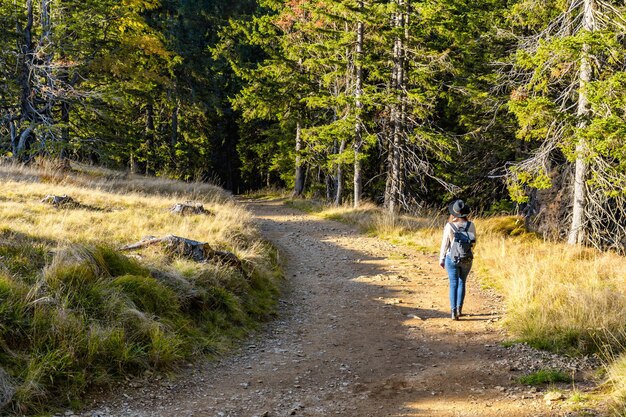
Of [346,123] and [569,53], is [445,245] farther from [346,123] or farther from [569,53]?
[346,123]

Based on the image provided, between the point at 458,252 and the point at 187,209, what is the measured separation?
7900mm

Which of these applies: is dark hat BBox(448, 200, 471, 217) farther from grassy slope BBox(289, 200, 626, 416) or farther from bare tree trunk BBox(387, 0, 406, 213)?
bare tree trunk BBox(387, 0, 406, 213)

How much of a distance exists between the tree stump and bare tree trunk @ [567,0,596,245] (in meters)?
9.52

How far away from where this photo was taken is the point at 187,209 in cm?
1296

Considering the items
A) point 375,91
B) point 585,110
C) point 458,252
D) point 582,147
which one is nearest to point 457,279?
point 458,252

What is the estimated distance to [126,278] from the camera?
6.38 m

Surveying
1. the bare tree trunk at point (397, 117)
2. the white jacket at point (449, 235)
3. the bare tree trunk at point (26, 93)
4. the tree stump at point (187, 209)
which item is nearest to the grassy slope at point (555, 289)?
the white jacket at point (449, 235)

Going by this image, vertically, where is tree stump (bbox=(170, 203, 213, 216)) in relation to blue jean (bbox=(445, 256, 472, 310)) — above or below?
above

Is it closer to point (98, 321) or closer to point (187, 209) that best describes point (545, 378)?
point (98, 321)

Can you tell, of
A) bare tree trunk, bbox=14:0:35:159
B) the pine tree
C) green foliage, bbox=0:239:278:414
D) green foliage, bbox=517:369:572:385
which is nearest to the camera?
green foliage, bbox=0:239:278:414

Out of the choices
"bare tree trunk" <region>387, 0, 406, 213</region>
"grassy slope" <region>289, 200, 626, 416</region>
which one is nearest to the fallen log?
"grassy slope" <region>289, 200, 626, 416</region>

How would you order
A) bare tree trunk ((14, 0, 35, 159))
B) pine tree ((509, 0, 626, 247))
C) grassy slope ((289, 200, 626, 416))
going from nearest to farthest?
1. grassy slope ((289, 200, 626, 416))
2. pine tree ((509, 0, 626, 247))
3. bare tree trunk ((14, 0, 35, 159))

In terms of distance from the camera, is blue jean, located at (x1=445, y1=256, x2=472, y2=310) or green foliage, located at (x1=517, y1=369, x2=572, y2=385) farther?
blue jean, located at (x1=445, y1=256, x2=472, y2=310)

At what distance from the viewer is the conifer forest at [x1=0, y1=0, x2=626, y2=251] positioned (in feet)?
38.0
